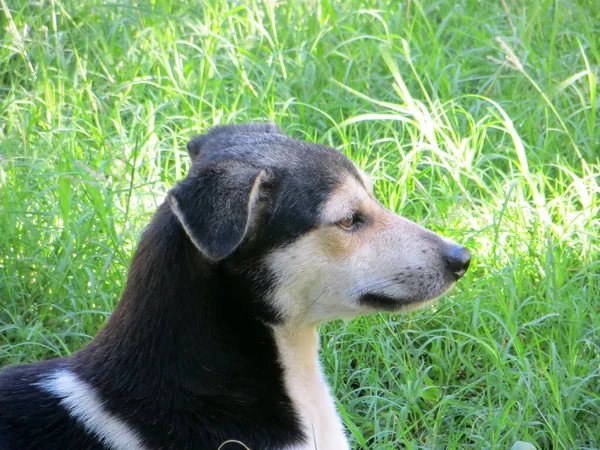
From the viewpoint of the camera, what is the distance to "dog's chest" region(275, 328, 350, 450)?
3.37 meters

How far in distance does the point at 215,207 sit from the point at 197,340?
1.47ft

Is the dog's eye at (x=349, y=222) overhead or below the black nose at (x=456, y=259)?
overhead

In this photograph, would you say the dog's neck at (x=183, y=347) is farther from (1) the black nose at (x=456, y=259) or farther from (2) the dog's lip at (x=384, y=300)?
(1) the black nose at (x=456, y=259)

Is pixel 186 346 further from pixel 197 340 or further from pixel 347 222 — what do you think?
pixel 347 222

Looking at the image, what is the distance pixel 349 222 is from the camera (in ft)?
11.3

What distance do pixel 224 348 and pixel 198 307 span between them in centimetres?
16

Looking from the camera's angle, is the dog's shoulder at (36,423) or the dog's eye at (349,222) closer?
the dog's shoulder at (36,423)

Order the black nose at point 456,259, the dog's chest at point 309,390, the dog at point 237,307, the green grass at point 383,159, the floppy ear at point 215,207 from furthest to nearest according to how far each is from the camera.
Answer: the green grass at point 383,159
the black nose at point 456,259
the dog's chest at point 309,390
the dog at point 237,307
the floppy ear at point 215,207

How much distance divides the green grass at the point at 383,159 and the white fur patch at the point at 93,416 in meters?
1.17

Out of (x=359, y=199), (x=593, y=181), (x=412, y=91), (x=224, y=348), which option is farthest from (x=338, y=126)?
(x=224, y=348)

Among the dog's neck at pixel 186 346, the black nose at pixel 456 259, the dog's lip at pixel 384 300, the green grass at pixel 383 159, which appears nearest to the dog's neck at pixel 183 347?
the dog's neck at pixel 186 346

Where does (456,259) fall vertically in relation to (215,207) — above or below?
below

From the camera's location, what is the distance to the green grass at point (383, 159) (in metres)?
4.26

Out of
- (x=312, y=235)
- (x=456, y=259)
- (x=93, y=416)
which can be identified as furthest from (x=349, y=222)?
(x=93, y=416)
